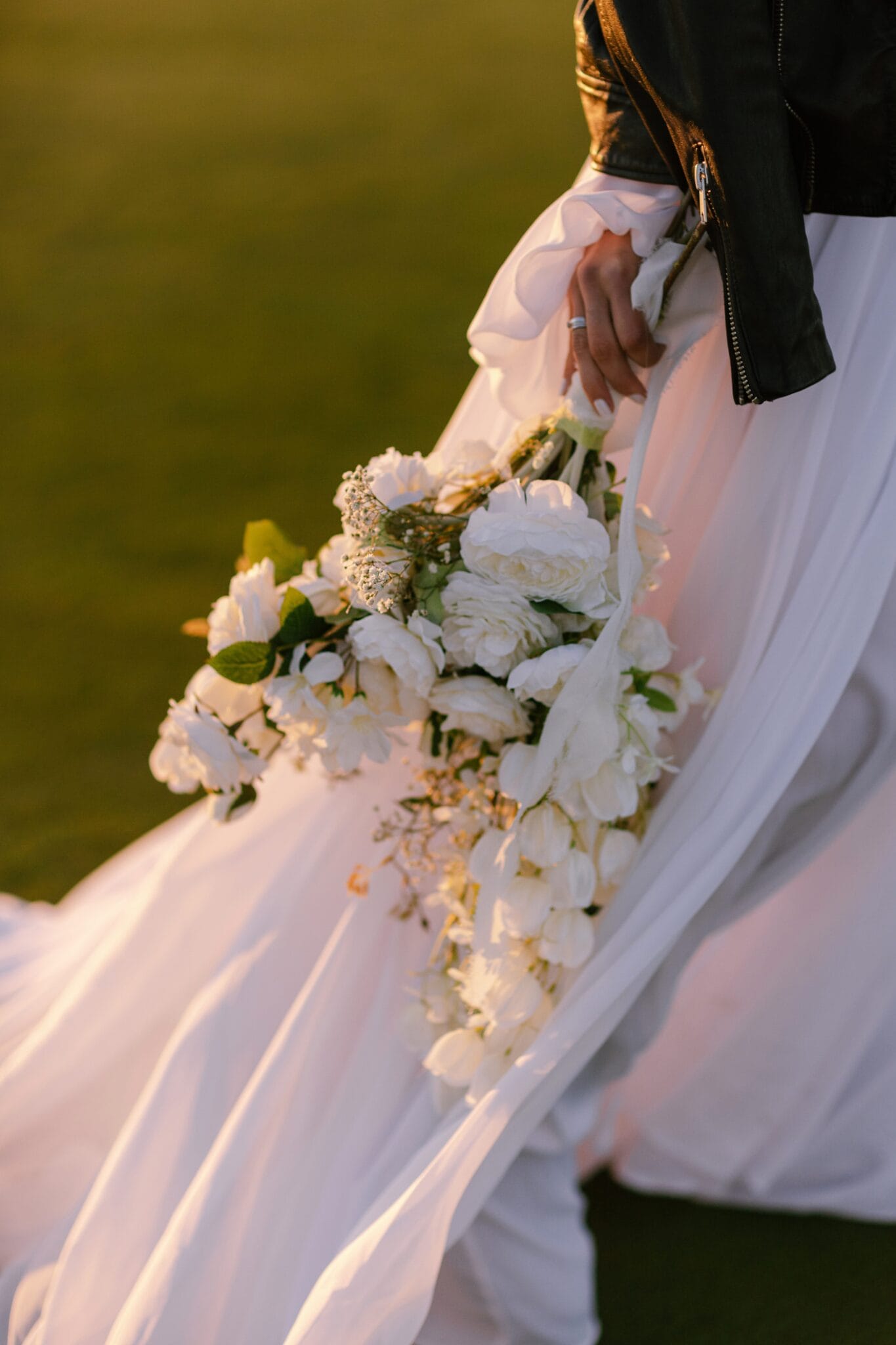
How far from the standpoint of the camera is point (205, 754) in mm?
→ 1146

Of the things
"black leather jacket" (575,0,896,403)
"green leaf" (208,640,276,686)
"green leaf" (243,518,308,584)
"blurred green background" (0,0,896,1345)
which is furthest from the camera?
"blurred green background" (0,0,896,1345)

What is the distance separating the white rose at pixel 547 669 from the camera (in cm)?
106

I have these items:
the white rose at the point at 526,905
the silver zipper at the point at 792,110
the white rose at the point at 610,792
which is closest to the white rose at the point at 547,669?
the white rose at the point at 610,792

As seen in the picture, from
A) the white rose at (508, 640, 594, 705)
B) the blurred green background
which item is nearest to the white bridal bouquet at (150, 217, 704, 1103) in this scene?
the white rose at (508, 640, 594, 705)

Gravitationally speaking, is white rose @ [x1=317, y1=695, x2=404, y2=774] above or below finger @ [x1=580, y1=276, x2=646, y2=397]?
below

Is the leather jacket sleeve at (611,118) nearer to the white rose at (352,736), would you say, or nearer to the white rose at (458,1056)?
the white rose at (352,736)

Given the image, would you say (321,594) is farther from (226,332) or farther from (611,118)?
(226,332)

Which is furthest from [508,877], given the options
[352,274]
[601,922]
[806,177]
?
[352,274]

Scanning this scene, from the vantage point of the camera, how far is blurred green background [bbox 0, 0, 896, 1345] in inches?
62.6

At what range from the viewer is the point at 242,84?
6898 millimetres

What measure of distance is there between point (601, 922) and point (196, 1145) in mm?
515

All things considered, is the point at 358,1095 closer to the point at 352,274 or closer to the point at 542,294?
the point at 542,294

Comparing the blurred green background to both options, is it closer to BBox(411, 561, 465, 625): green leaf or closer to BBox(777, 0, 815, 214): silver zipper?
BBox(411, 561, 465, 625): green leaf

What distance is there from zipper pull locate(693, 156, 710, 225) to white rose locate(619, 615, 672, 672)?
351mm
